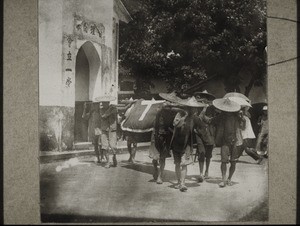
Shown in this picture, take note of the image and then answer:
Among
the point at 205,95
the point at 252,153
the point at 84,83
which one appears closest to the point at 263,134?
the point at 252,153

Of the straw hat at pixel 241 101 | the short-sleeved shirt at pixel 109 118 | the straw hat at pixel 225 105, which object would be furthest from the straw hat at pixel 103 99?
the straw hat at pixel 241 101

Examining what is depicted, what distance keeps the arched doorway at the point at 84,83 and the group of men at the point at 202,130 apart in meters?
0.87

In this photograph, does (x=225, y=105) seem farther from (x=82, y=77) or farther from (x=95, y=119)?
(x=82, y=77)

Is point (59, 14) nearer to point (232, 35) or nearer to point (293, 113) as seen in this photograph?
point (232, 35)

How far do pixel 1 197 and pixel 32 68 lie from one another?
5.13 ft

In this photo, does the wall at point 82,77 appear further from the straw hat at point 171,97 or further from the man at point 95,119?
the straw hat at point 171,97

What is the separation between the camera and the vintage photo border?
4.90 metres

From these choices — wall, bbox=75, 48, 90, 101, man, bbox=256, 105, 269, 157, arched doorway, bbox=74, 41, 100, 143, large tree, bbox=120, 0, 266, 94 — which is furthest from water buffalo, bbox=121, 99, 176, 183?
man, bbox=256, 105, 269, 157

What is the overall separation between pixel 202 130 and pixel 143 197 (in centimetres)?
112

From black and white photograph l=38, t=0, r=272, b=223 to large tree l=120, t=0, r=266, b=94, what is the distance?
13 millimetres

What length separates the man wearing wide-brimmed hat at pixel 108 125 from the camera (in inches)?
209

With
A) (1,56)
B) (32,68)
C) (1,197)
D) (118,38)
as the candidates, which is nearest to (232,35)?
(118,38)

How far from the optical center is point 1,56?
491 cm

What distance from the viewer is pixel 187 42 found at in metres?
5.31
